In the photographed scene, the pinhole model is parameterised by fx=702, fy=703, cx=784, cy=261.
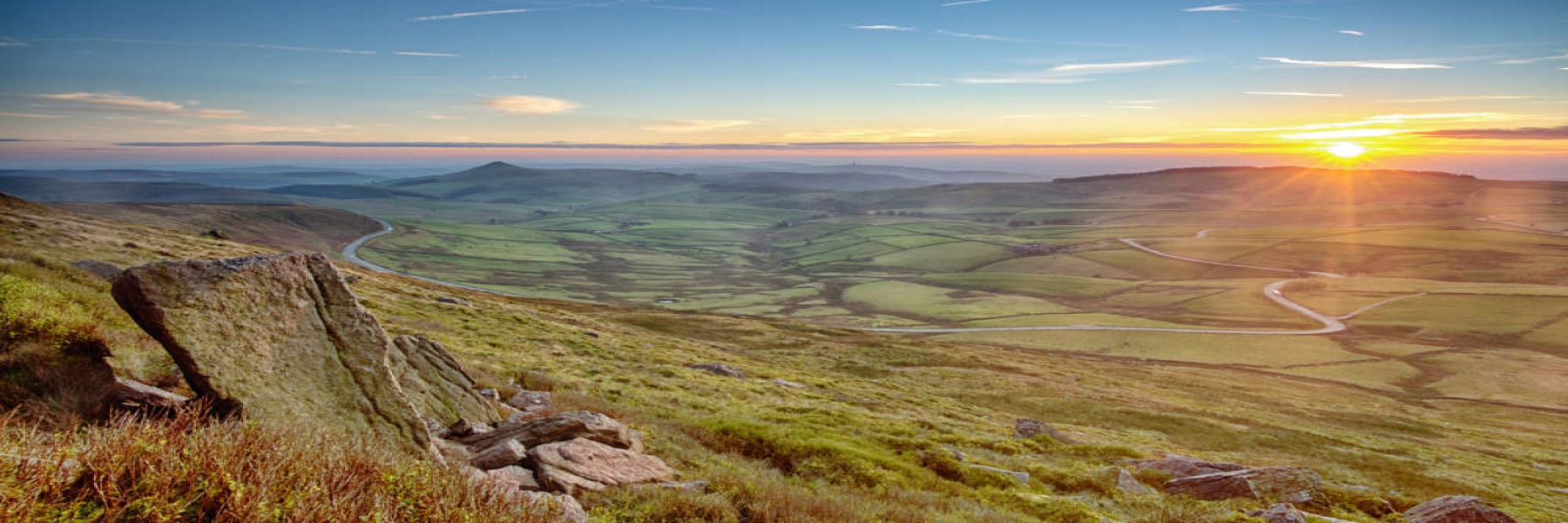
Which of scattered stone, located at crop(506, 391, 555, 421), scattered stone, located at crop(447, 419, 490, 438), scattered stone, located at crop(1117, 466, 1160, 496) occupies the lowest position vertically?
scattered stone, located at crop(1117, 466, 1160, 496)

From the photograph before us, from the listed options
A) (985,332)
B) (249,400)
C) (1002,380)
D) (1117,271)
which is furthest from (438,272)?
(249,400)

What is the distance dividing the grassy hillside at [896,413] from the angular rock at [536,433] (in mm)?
2939

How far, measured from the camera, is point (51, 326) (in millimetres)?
13148

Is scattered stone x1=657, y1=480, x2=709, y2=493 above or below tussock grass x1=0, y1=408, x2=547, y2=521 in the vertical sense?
below

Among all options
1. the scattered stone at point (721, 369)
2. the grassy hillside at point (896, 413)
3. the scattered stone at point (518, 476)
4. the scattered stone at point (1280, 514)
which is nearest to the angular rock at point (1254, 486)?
the grassy hillside at point (896, 413)

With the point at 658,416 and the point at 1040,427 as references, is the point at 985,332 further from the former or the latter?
the point at 658,416

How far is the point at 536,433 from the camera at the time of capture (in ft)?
56.6

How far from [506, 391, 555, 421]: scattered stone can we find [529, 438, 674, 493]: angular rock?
23.2 feet

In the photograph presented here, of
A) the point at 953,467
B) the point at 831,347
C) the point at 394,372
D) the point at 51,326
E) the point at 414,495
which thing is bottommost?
the point at 831,347

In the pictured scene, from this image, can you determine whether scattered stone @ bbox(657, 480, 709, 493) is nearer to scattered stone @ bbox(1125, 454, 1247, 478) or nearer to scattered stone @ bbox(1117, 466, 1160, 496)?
scattered stone @ bbox(1117, 466, 1160, 496)

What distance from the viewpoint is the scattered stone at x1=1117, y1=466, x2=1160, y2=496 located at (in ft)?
81.5

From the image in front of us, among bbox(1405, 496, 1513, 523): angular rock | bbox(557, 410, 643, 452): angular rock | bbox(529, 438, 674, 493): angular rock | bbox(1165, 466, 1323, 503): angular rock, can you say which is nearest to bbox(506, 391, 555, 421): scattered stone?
bbox(557, 410, 643, 452): angular rock

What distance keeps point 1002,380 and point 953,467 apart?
45627mm

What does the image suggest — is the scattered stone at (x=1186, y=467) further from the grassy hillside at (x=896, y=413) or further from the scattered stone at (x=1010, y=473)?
the scattered stone at (x=1010, y=473)
